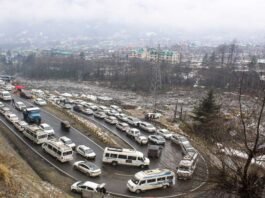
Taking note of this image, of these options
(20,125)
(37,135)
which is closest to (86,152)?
(37,135)

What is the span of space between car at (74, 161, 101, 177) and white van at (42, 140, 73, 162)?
0.68 m

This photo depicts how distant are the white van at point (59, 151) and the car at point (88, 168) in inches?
26.9

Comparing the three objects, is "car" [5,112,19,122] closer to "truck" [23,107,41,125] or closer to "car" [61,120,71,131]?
"truck" [23,107,41,125]

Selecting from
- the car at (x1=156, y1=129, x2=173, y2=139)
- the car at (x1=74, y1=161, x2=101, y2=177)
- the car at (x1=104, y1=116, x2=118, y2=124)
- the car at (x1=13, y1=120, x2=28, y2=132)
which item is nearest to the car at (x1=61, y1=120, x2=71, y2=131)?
the car at (x1=13, y1=120, x2=28, y2=132)

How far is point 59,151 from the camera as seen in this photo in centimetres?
1552

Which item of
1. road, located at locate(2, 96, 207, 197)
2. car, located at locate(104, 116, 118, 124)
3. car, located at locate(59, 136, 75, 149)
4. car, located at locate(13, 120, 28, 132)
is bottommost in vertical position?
road, located at locate(2, 96, 207, 197)

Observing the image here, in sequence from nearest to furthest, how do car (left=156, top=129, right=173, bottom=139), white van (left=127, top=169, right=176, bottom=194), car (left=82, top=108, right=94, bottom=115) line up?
white van (left=127, top=169, right=176, bottom=194) → car (left=156, top=129, right=173, bottom=139) → car (left=82, top=108, right=94, bottom=115)

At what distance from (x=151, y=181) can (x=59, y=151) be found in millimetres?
4612

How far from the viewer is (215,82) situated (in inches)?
2083

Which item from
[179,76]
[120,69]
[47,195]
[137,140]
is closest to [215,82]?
[179,76]

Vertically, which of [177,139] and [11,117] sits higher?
[11,117]

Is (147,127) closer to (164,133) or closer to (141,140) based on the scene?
(164,133)

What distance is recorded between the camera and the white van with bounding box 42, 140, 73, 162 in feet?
50.5

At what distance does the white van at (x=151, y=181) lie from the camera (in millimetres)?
13055
